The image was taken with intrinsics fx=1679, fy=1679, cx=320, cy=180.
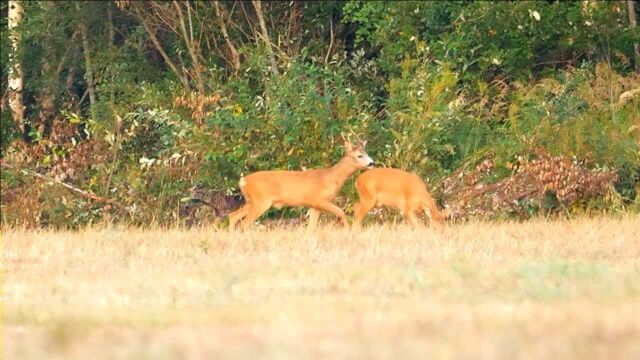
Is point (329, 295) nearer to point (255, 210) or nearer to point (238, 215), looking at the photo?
point (255, 210)

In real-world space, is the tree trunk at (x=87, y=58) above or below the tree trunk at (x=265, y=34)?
below

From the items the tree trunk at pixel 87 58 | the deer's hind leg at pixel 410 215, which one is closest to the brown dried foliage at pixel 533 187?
the deer's hind leg at pixel 410 215

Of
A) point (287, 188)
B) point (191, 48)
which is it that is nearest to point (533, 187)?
point (287, 188)

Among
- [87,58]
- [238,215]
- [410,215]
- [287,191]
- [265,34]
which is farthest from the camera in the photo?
[87,58]

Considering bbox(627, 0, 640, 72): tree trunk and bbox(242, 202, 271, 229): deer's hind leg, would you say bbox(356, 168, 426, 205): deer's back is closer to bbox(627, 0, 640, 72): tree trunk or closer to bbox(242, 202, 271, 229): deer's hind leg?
bbox(242, 202, 271, 229): deer's hind leg

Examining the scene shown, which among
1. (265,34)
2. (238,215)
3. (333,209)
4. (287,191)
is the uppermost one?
(265,34)

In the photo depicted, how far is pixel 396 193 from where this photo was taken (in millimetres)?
16719

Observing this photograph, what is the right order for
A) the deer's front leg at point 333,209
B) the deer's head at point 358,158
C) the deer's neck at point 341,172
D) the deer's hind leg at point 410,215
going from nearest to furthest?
the deer's hind leg at point 410,215, the deer's front leg at point 333,209, the deer's neck at point 341,172, the deer's head at point 358,158

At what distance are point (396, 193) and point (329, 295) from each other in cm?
726

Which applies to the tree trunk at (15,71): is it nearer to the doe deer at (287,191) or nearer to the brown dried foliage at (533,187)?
the doe deer at (287,191)

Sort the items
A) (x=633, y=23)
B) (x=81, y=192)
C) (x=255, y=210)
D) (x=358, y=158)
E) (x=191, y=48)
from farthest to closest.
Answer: (x=191, y=48) < (x=633, y=23) < (x=81, y=192) < (x=358, y=158) < (x=255, y=210)

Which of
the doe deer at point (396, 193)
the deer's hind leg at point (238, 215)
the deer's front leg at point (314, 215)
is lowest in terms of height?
the deer's hind leg at point (238, 215)

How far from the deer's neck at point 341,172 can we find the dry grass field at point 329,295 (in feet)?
10.0

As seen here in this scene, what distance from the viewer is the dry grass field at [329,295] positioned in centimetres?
Answer: 767
